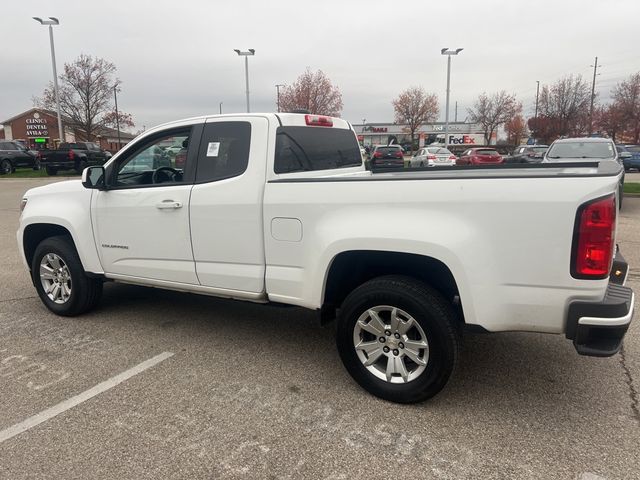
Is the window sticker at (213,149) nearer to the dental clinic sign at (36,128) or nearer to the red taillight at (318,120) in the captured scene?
the red taillight at (318,120)

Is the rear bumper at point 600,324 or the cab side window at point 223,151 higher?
the cab side window at point 223,151

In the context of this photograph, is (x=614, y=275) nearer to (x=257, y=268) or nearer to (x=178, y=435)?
(x=257, y=268)

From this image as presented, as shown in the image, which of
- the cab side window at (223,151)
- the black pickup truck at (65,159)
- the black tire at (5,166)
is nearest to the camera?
the cab side window at (223,151)

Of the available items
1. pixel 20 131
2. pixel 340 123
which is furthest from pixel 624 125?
pixel 20 131

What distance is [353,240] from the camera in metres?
3.06

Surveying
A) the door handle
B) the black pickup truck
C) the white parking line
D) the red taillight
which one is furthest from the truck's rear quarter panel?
the black pickup truck

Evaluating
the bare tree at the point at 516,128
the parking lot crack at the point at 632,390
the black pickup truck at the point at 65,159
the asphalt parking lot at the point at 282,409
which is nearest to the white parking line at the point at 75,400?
the asphalt parking lot at the point at 282,409

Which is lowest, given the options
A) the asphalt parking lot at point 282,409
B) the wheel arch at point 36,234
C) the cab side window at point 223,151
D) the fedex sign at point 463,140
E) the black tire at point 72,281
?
the asphalt parking lot at point 282,409

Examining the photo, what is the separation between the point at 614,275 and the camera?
2.99 meters

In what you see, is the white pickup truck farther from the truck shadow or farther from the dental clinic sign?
the dental clinic sign

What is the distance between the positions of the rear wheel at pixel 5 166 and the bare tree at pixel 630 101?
53.9 meters

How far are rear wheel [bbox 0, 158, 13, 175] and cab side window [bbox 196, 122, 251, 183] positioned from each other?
93.3ft

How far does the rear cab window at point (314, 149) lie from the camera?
372 centimetres

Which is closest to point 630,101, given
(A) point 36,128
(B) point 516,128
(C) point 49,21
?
(B) point 516,128
